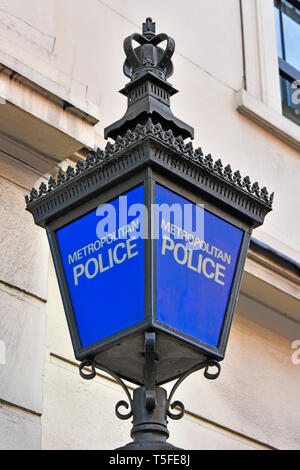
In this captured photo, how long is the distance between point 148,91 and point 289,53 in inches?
148

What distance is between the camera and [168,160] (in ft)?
10.2

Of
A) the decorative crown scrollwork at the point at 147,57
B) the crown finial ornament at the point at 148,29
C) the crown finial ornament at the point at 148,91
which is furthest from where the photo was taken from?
the crown finial ornament at the point at 148,29

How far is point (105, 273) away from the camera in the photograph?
3080 millimetres

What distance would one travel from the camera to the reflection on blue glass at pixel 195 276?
2963 mm

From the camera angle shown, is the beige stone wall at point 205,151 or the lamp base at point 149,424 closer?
the lamp base at point 149,424

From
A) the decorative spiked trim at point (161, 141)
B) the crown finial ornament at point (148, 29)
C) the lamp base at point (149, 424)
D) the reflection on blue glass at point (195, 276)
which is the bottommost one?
the lamp base at point (149, 424)

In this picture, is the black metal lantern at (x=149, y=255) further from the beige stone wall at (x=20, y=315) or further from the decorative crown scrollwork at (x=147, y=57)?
the beige stone wall at (x=20, y=315)

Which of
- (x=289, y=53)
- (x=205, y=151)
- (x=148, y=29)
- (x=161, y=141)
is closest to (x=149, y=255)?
(x=161, y=141)

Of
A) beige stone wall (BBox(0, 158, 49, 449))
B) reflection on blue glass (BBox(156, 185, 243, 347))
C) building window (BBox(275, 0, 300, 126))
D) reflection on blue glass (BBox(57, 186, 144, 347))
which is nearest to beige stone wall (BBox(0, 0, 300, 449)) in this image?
beige stone wall (BBox(0, 158, 49, 449))

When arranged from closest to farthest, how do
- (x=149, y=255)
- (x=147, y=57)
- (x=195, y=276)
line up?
(x=149, y=255) < (x=195, y=276) < (x=147, y=57)

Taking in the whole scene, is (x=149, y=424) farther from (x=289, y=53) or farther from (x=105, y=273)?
(x=289, y=53)

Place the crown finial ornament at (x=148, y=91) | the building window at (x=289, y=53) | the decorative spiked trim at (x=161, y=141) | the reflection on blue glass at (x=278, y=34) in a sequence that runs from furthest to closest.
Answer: the reflection on blue glass at (x=278, y=34) → the building window at (x=289, y=53) → the crown finial ornament at (x=148, y=91) → the decorative spiked trim at (x=161, y=141)

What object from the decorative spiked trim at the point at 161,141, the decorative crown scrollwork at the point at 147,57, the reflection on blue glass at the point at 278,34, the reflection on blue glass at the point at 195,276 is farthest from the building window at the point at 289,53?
the reflection on blue glass at the point at 195,276
